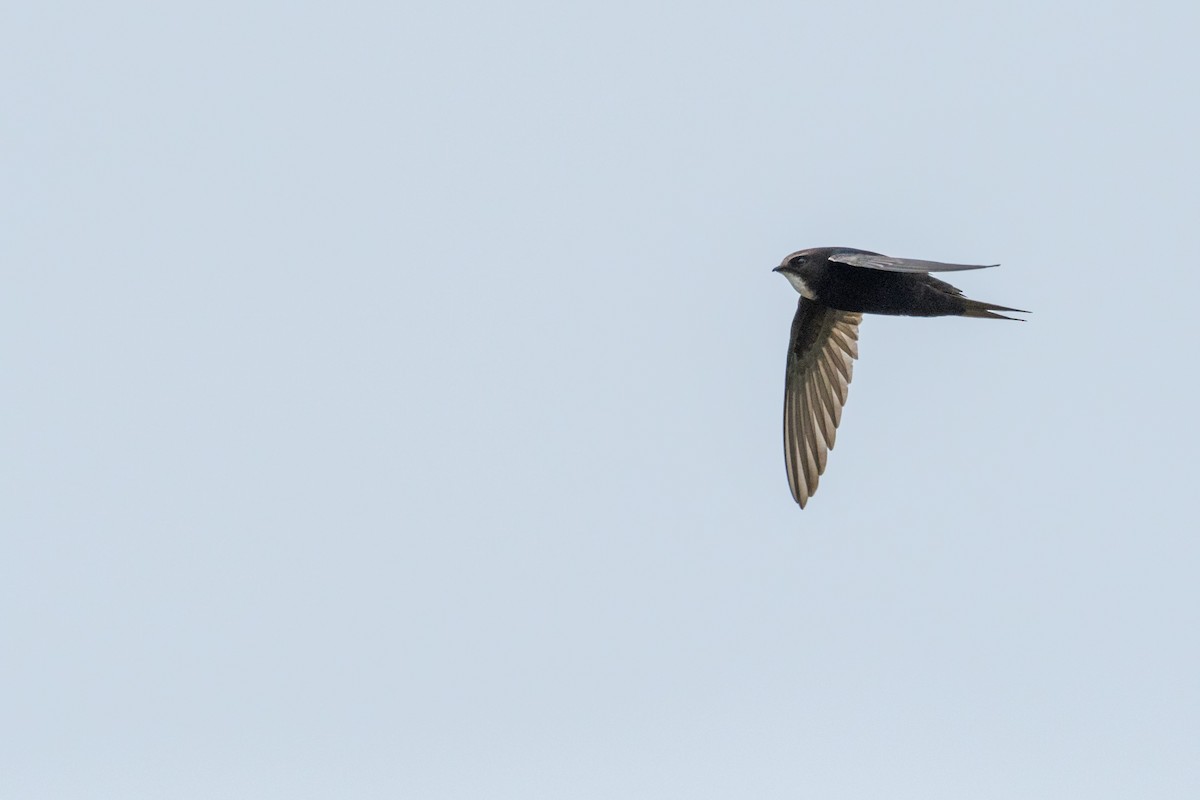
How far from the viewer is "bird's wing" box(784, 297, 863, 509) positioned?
34.0 ft

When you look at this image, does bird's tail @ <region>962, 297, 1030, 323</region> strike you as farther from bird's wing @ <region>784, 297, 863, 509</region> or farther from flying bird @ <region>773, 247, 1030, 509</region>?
bird's wing @ <region>784, 297, 863, 509</region>

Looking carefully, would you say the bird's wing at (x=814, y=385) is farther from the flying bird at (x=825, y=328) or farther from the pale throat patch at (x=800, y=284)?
the pale throat patch at (x=800, y=284)

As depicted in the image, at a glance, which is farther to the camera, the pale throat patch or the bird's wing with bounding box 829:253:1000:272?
the pale throat patch

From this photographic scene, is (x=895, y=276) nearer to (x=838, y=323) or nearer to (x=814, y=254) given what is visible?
(x=814, y=254)

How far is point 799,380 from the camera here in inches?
419

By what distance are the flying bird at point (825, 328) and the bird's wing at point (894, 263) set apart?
30 cm

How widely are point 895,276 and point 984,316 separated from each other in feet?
2.08

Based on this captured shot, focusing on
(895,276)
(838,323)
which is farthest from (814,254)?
(838,323)

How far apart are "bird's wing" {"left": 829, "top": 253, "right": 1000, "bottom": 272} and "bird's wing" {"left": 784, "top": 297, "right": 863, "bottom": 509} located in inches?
58.7

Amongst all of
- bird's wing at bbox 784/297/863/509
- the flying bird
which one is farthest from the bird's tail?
bird's wing at bbox 784/297/863/509

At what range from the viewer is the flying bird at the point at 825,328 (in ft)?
30.2

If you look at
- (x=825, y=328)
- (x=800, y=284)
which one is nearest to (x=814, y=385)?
(x=825, y=328)

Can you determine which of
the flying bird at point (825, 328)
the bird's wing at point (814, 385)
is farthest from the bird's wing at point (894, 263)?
the bird's wing at point (814, 385)

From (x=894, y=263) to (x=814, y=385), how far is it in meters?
2.51
